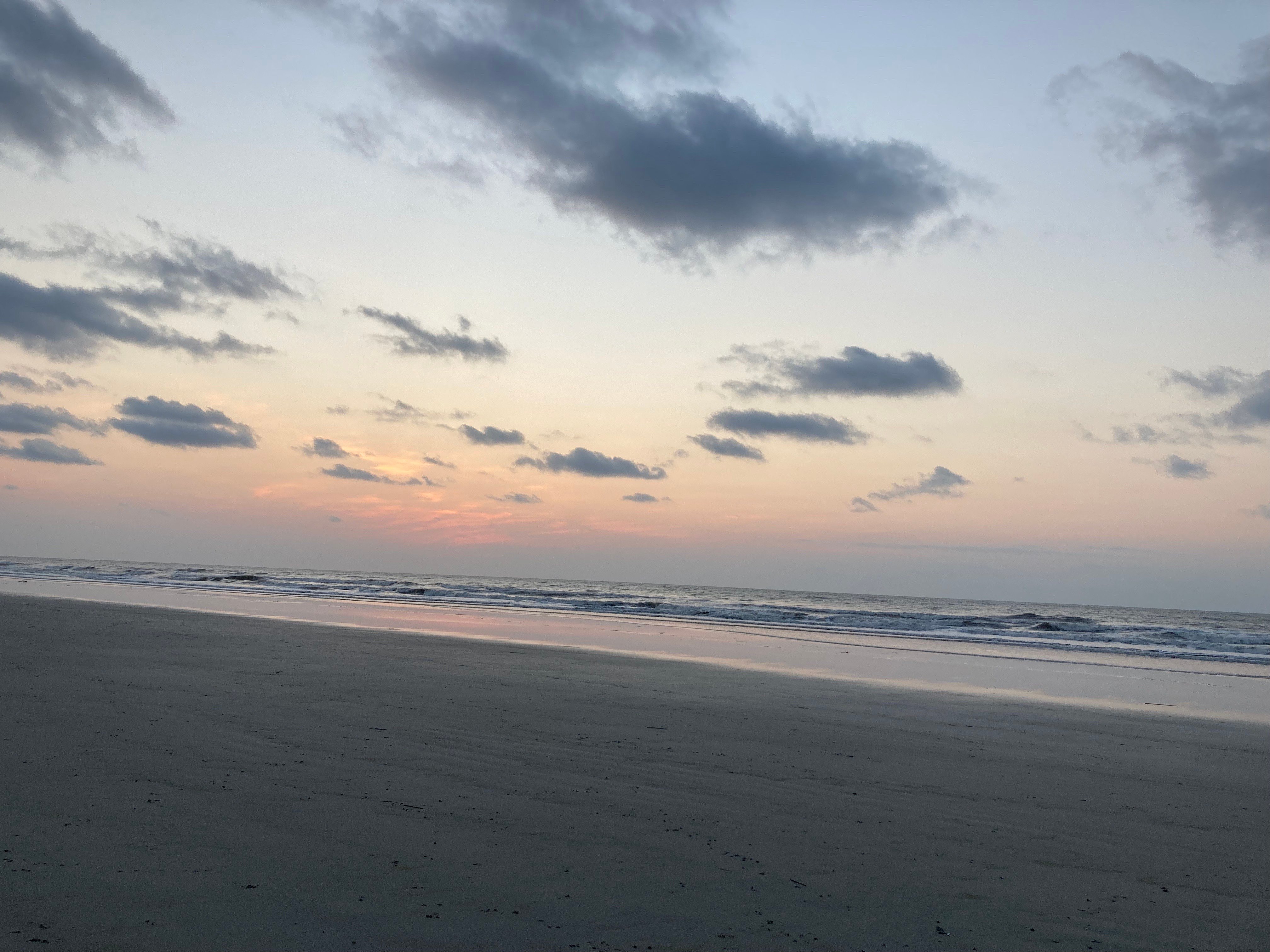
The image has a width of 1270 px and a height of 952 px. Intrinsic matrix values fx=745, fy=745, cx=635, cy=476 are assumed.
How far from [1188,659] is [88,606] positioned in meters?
41.9

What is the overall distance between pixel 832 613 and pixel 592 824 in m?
51.4

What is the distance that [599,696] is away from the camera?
13.4 meters

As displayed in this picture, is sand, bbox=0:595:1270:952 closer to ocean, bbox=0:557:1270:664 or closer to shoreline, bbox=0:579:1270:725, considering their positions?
shoreline, bbox=0:579:1270:725

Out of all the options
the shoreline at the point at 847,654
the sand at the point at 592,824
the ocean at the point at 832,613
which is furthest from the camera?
the ocean at the point at 832,613

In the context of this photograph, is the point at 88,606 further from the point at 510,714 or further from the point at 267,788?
the point at 267,788

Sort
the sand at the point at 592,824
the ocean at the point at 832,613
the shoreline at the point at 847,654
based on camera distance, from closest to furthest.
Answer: the sand at the point at 592,824, the shoreline at the point at 847,654, the ocean at the point at 832,613

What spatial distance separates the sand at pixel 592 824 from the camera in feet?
16.1

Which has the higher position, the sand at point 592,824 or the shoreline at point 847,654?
the sand at point 592,824

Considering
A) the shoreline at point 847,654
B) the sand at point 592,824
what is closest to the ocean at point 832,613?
the shoreline at point 847,654

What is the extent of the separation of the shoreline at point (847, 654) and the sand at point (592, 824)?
4845 millimetres

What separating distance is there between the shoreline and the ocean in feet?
13.7

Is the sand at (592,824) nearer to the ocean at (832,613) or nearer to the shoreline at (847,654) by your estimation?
the shoreline at (847,654)

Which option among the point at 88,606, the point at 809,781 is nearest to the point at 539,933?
the point at 809,781

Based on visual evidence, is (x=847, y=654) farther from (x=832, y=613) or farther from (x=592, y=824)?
(x=832, y=613)
